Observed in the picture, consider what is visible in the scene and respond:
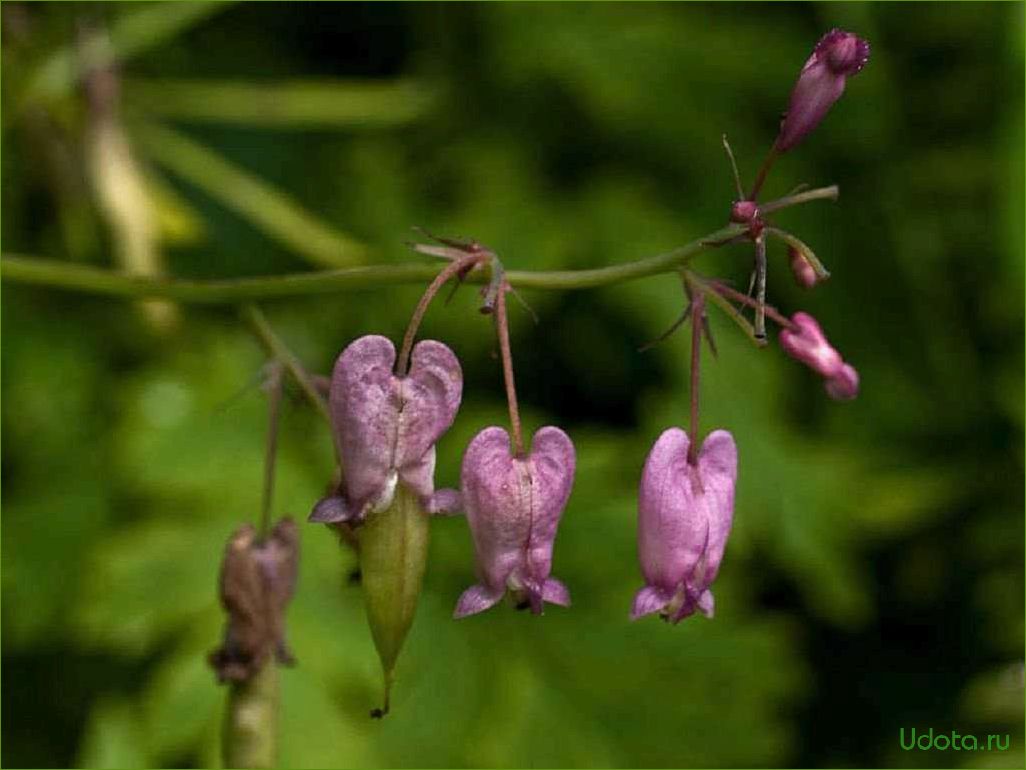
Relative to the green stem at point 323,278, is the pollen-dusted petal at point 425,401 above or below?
below

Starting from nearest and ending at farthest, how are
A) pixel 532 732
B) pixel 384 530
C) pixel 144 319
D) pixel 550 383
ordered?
pixel 384 530
pixel 532 732
pixel 144 319
pixel 550 383

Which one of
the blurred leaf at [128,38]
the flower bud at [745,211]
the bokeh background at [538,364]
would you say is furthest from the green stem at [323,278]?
the blurred leaf at [128,38]

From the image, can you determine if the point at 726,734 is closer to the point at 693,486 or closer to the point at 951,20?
the point at 693,486

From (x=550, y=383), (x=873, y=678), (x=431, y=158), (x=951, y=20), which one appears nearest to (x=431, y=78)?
(x=431, y=158)

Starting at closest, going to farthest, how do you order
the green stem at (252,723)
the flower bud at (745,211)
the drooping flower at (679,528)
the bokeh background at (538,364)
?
the flower bud at (745,211)
the drooping flower at (679,528)
the green stem at (252,723)
the bokeh background at (538,364)

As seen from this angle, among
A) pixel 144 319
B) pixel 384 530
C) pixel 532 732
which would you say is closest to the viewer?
pixel 384 530

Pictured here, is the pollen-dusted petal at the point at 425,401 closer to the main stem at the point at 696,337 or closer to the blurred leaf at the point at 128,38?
the main stem at the point at 696,337

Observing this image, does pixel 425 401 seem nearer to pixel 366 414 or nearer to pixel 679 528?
pixel 366 414
